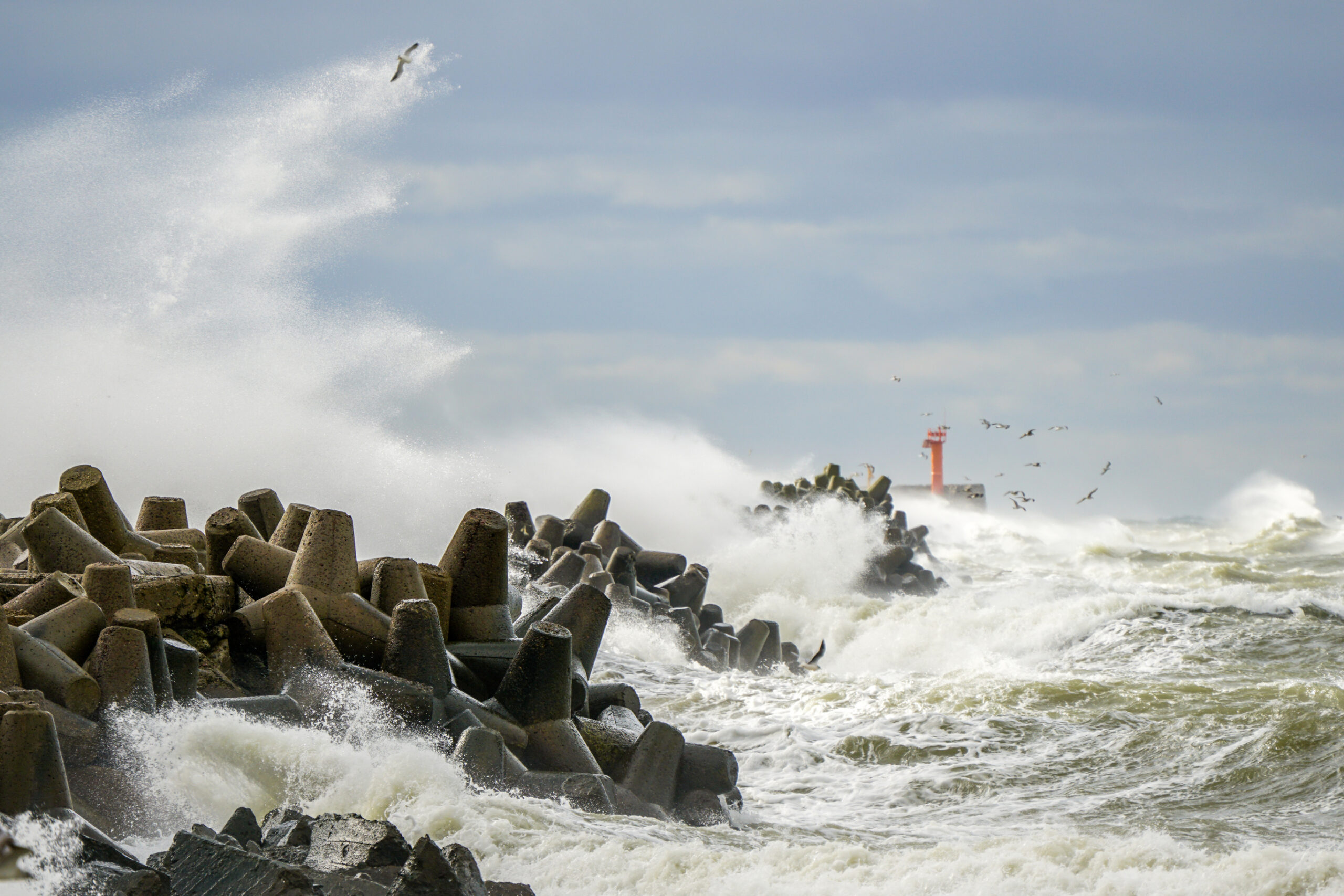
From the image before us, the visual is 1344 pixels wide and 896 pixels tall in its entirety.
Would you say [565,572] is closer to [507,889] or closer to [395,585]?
[395,585]

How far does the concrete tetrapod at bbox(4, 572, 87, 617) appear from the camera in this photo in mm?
6355

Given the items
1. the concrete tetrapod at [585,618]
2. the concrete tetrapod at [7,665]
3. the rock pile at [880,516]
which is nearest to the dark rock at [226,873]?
the concrete tetrapod at [7,665]

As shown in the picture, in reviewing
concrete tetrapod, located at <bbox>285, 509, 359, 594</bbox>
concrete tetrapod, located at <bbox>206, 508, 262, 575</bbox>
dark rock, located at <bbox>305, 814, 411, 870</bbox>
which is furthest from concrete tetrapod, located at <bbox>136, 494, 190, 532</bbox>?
dark rock, located at <bbox>305, 814, 411, 870</bbox>

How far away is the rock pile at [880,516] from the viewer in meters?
23.0

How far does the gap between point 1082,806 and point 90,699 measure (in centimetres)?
592

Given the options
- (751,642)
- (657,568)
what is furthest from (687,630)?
(657,568)

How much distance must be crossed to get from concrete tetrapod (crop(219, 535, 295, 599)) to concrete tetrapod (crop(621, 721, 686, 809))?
8.14 ft

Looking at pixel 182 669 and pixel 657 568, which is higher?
pixel 182 669

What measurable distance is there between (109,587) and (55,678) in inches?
29.9

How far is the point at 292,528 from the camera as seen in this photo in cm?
812

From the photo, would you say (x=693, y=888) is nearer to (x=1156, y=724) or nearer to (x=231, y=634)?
(x=231, y=634)

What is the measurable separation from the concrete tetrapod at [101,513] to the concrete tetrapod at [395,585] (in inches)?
68.9

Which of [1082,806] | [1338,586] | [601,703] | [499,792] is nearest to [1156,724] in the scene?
[1082,806]

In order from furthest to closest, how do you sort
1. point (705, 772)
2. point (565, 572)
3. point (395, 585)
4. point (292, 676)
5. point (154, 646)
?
point (565, 572)
point (395, 585)
point (705, 772)
point (292, 676)
point (154, 646)
